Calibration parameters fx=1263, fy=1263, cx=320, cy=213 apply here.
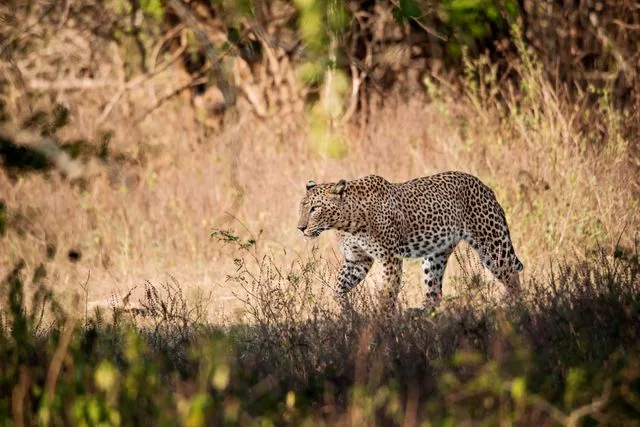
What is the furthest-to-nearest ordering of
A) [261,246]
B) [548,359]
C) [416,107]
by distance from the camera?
[416,107], [261,246], [548,359]

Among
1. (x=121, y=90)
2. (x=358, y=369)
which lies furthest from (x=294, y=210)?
(x=358, y=369)

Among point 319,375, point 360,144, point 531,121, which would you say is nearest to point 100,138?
point 319,375

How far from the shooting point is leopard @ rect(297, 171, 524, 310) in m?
9.13

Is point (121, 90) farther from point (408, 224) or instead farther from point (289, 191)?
point (408, 224)

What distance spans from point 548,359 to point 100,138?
2.42 meters

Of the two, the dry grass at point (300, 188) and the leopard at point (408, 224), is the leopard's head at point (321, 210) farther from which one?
the dry grass at point (300, 188)

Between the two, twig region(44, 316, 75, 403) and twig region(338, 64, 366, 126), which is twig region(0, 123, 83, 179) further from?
twig region(338, 64, 366, 126)

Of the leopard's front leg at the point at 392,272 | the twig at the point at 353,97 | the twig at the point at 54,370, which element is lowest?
the twig at the point at 54,370

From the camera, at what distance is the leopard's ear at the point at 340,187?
909cm

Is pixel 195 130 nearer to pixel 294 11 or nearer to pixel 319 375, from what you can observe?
pixel 294 11

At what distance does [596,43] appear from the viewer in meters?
14.9

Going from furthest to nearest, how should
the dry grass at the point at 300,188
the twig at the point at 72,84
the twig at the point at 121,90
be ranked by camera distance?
the twig at the point at 72,84, the twig at the point at 121,90, the dry grass at the point at 300,188

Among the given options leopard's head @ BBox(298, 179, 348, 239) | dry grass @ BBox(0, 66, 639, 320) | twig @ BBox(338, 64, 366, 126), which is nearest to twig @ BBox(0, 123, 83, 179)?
leopard's head @ BBox(298, 179, 348, 239)

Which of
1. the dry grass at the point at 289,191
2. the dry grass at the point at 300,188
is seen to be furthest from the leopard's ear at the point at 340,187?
the dry grass at the point at 289,191
